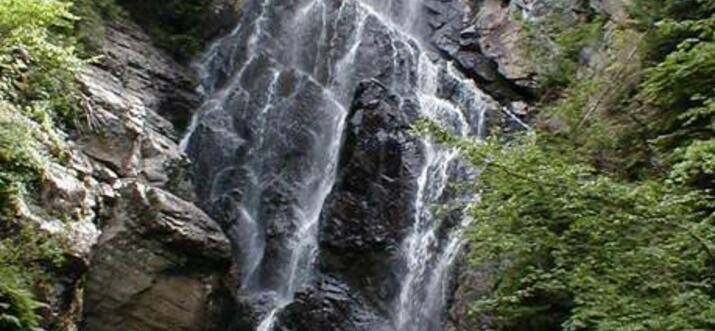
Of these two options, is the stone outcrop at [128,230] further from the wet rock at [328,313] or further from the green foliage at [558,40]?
the green foliage at [558,40]

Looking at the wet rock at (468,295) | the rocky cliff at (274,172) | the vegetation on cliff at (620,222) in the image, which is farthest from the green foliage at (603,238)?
the wet rock at (468,295)

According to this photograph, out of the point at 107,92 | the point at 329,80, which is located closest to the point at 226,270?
the point at 107,92

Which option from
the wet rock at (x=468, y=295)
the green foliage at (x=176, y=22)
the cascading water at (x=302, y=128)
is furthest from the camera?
the green foliage at (x=176, y=22)

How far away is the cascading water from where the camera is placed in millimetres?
12728

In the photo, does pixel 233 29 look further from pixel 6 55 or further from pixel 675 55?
pixel 675 55

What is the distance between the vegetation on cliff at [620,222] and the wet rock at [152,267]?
4031 millimetres

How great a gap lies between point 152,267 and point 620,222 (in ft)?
21.1

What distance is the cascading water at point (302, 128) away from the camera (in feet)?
41.8

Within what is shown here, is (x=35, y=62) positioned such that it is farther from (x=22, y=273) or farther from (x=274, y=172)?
(x=274, y=172)

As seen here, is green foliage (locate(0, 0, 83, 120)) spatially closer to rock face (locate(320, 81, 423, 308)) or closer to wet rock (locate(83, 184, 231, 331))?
wet rock (locate(83, 184, 231, 331))

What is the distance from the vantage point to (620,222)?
6.39 metres

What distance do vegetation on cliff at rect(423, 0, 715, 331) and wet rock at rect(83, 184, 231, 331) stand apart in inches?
159

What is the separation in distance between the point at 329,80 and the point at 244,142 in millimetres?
2125

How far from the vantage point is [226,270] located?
37.5ft
